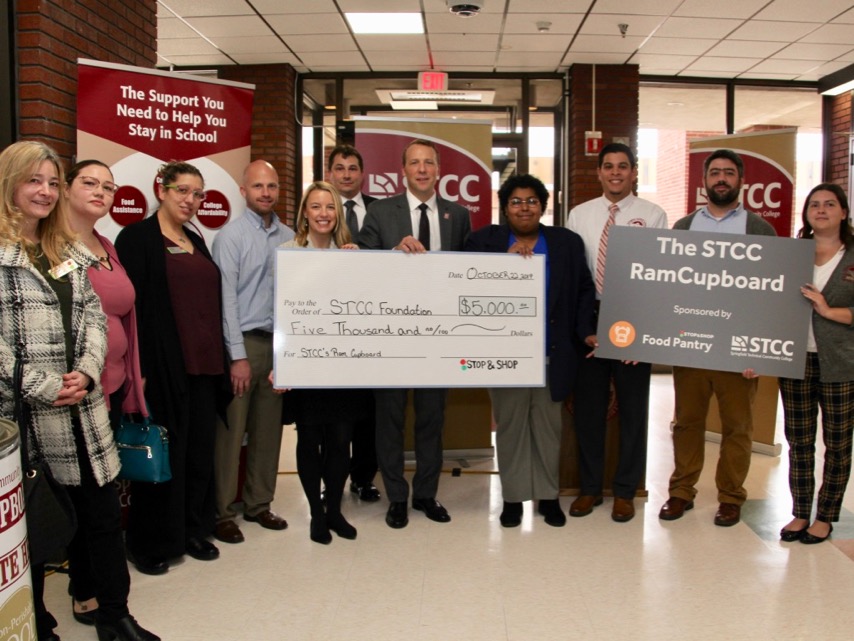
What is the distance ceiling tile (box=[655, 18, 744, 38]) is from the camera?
20.7ft

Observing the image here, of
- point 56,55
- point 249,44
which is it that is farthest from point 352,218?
point 249,44

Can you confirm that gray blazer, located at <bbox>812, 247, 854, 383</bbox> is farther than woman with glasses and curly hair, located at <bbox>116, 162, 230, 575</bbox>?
Yes

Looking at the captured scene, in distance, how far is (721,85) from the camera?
27.7 feet

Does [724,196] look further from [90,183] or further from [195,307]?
[90,183]

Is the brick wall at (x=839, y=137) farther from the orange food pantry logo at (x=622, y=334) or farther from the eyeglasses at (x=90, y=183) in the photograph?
the eyeglasses at (x=90, y=183)

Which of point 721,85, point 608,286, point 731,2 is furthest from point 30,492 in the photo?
point 721,85

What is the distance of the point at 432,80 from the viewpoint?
7.64m

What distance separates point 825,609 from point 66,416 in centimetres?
264

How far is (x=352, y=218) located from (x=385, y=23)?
128 inches

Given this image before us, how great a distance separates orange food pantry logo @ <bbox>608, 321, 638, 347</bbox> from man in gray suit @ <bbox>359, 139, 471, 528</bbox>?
0.81 meters

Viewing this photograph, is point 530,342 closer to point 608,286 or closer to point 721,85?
point 608,286

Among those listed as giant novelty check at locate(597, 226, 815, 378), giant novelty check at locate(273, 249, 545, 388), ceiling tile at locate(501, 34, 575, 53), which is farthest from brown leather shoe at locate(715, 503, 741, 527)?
ceiling tile at locate(501, 34, 575, 53)

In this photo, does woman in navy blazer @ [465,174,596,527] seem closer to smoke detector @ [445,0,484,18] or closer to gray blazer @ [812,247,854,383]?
gray blazer @ [812,247,854,383]

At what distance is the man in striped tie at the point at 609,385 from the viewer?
11.2ft
